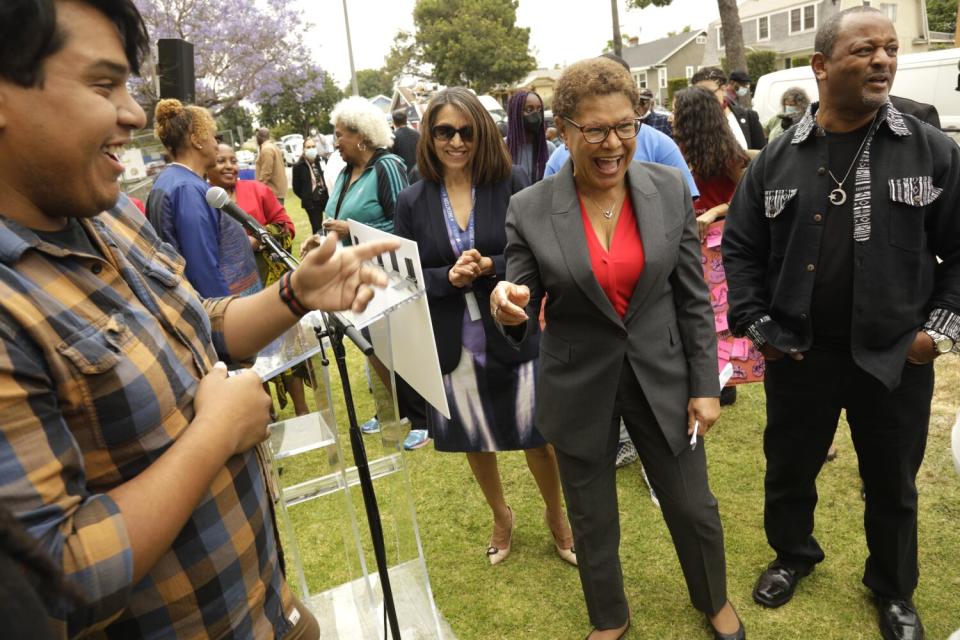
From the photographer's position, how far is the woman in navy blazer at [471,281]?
2895 millimetres

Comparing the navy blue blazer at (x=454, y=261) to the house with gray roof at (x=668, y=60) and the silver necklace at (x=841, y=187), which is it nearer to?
the silver necklace at (x=841, y=187)

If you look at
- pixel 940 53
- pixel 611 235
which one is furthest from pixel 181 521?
pixel 940 53

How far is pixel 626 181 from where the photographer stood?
7.50 feet

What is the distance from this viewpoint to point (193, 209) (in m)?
3.60

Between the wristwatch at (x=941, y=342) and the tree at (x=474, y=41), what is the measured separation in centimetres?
5275

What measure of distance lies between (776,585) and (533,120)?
11.5 feet

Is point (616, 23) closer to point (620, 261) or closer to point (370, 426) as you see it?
point (370, 426)

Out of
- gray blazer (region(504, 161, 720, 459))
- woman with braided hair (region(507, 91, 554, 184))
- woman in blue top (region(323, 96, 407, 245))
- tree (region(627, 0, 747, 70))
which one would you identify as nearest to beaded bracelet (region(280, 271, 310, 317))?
gray blazer (region(504, 161, 720, 459))

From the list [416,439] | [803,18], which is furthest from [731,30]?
[803,18]

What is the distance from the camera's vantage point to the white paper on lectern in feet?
6.10

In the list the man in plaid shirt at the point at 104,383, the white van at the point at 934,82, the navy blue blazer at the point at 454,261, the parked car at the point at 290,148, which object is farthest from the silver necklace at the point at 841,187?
the parked car at the point at 290,148

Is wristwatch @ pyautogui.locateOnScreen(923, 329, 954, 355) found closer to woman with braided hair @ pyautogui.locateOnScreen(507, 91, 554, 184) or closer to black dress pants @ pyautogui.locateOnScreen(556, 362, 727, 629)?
black dress pants @ pyautogui.locateOnScreen(556, 362, 727, 629)

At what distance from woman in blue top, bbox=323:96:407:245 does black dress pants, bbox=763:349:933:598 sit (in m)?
2.65

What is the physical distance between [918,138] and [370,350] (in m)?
1.97
